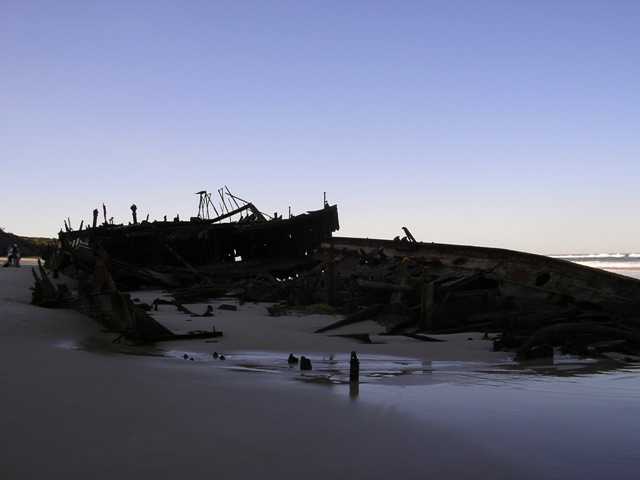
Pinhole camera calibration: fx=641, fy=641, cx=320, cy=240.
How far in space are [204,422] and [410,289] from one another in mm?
8415

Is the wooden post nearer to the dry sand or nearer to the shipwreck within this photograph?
the shipwreck

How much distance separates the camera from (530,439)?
352 cm

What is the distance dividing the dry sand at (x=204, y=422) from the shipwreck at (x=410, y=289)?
1762 mm

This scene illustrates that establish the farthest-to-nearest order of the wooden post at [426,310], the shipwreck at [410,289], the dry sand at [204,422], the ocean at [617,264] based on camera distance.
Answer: the ocean at [617,264] < the wooden post at [426,310] < the shipwreck at [410,289] < the dry sand at [204,422]

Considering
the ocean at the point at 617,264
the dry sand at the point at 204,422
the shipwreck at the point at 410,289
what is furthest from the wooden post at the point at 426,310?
the ocean at the point at 617,264

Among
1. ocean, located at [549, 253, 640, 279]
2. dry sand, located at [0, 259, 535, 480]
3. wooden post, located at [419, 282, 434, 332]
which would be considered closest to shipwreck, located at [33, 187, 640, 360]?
wooden post, located at [419, 282, 434, 332]

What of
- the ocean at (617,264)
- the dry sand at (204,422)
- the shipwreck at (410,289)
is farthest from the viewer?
the ocean at (617,264)

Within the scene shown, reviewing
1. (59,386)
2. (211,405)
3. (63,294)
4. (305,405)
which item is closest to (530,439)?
(305,405)

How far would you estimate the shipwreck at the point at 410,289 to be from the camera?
25.7 ft

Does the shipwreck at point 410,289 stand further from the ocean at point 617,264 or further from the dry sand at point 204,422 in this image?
the ocean at point 617,264

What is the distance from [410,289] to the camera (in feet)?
38.7

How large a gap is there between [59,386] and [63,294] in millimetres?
5464

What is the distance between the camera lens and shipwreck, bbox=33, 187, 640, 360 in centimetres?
782

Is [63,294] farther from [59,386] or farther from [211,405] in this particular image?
[211,405]
